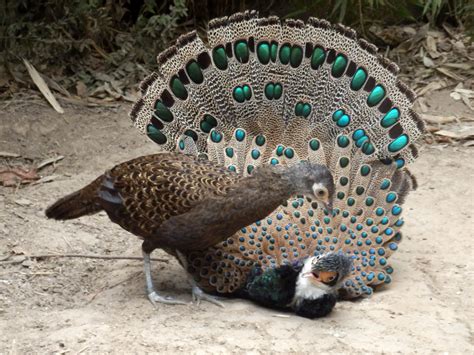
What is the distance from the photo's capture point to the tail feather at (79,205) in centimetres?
487

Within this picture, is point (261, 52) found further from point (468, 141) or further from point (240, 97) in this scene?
point (468, 141)

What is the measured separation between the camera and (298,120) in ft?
17.3

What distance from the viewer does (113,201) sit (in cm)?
470

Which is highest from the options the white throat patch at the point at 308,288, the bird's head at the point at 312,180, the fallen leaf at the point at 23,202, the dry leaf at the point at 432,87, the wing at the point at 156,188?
the bird's head at the point at 312,180

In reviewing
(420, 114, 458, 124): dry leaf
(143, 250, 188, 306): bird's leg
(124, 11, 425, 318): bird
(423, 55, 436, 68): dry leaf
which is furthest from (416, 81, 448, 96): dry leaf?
(143, 250, 188, 306): bird's leg

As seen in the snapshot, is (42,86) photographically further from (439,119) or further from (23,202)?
(439,119)

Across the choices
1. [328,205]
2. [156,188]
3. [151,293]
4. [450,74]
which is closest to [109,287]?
[151,293]

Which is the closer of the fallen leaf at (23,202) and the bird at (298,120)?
the bird at (298,120)

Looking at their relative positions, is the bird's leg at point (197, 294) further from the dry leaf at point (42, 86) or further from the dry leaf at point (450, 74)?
the dry leaf at point (450, 74)

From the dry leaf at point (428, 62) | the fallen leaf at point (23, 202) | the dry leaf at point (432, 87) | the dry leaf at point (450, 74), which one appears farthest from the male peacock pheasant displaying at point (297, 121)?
the dry leaf at point (428, 62)

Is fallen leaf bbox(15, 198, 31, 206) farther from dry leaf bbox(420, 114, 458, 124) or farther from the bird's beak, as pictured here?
dry leaf bbox(420, 114, 458, 124)

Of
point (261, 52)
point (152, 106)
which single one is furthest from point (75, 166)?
point (261, 52)

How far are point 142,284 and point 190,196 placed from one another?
82 centimetres

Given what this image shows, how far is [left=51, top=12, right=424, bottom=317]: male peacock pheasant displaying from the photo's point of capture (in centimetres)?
505
